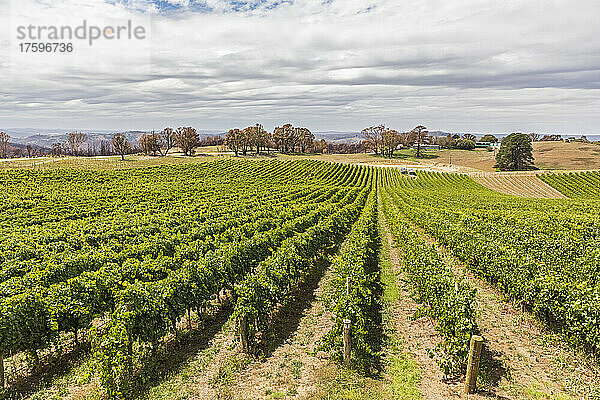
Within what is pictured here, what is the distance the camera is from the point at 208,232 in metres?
22.4

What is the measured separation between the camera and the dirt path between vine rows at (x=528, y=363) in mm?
8969

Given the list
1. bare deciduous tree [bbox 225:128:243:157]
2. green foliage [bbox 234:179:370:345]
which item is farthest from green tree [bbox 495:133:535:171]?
green foliage [bbox 234:179:370:345]

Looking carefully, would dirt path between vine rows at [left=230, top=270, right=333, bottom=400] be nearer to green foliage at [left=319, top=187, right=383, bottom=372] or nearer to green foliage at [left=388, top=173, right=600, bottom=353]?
green foliage at [left=319, top=187, right=383, bottom=372]

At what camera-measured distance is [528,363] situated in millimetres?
10320

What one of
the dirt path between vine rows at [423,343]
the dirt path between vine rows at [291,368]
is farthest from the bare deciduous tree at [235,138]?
the dirt path between vine rows at [291,368]

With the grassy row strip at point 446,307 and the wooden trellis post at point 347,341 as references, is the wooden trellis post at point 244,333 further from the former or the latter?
the grassy row strip at point 446,307

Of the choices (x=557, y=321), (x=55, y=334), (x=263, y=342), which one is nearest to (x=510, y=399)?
(x=557, y=321)

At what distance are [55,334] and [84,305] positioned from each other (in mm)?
1159

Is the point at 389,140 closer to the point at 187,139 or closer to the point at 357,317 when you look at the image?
the point at 187,139

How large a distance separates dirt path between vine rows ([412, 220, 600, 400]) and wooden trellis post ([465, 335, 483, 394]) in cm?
30

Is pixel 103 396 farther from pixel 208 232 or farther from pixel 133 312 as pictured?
pixel 208 232

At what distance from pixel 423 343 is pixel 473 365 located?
2967 mm

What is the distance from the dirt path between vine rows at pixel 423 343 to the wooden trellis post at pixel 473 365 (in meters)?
0.34

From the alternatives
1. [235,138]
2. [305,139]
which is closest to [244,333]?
[235,138]
